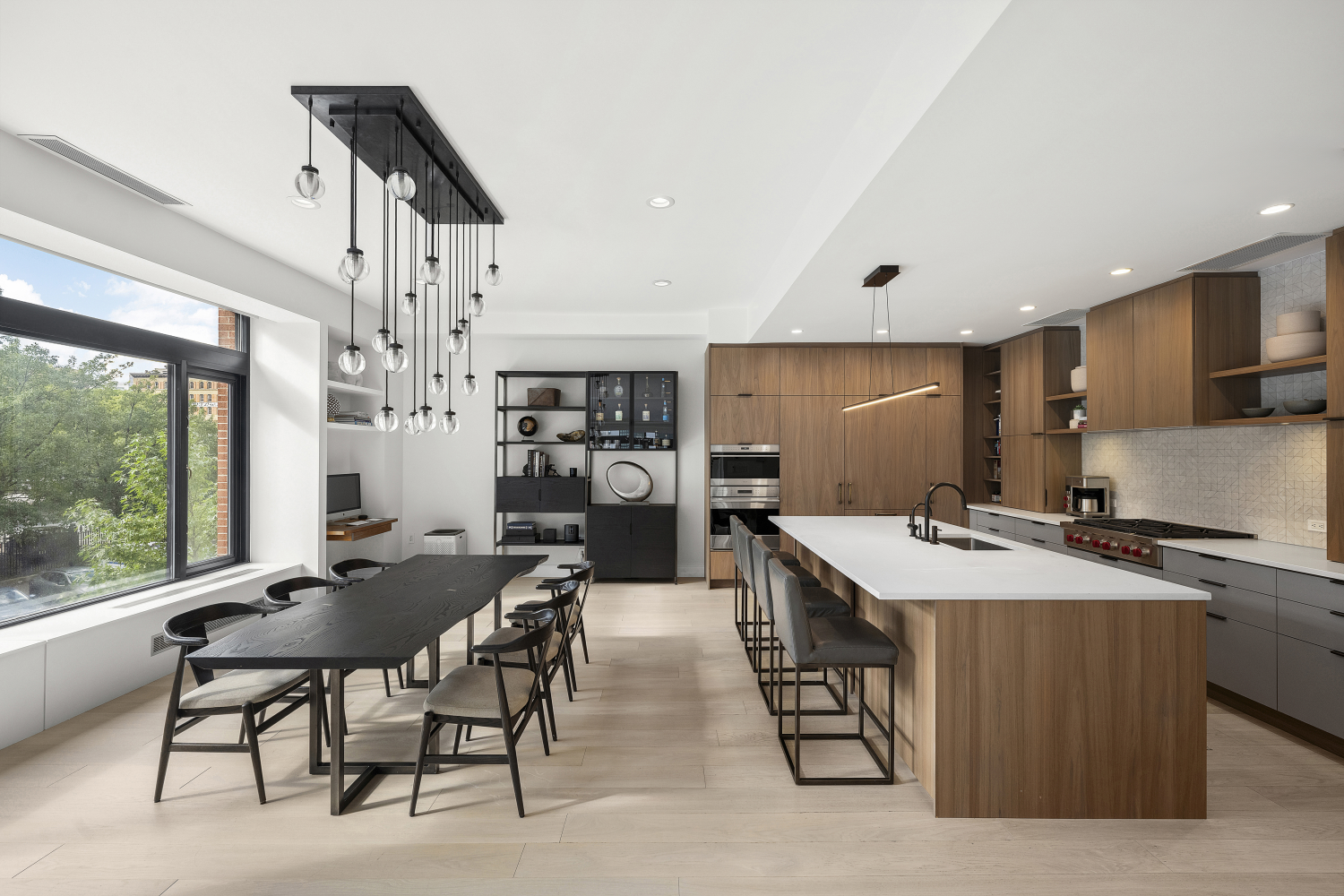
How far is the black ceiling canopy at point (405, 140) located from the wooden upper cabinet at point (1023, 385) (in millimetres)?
4701

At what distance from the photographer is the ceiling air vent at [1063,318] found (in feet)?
15.4

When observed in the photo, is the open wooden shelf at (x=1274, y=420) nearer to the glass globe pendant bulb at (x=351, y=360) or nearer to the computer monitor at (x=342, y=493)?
the glass globe pendant bulb at (x=351, y=360)

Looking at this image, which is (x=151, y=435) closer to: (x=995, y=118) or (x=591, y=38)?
(x=591, y=38)

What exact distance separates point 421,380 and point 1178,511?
684cm

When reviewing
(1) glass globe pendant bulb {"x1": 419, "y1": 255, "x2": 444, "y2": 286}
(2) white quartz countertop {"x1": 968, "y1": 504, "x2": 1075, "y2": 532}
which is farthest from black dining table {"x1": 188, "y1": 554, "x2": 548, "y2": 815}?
(2) white quartz countertop {"x1": 968, "y1": 504, "x2": 1075, "y2": 532}

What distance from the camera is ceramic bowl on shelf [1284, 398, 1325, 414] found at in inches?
128

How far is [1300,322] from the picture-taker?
10.8 feet

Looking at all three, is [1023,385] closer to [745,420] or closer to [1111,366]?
[1111,366]

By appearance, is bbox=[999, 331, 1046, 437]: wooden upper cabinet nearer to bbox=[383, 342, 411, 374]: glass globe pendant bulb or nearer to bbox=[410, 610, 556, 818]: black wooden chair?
bbox=[410, 610, 556, 818]: black wooden chair

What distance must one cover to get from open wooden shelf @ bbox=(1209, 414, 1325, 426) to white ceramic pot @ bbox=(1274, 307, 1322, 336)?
1.50ft

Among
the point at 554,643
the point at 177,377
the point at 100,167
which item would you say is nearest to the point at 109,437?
the point at 177,377

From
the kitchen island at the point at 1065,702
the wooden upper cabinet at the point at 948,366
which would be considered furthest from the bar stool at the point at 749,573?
the wooden upper cabinet at the point at 948,366

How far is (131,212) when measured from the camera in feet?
11.0

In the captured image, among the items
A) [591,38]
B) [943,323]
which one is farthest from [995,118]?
[943,323]
